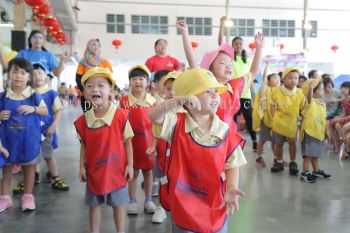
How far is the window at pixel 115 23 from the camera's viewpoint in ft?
56.5

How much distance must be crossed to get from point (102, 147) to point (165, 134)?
720 mm

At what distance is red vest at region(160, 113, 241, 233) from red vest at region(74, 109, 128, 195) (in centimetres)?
70

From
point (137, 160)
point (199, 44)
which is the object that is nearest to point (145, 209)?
point (137, 160)

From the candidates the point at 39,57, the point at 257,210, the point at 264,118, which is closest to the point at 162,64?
the point at 39,57

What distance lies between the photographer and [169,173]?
5.16ft

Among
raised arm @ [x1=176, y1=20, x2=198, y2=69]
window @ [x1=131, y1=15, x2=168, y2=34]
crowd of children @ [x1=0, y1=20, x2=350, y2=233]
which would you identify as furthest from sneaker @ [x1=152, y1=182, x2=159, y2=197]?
window @ [x1=131, y1=15, x2=168, y2=34]

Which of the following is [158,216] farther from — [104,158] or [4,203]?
[4,203]

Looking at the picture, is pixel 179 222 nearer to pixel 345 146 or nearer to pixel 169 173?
pixel 169 173

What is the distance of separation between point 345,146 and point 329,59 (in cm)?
1387

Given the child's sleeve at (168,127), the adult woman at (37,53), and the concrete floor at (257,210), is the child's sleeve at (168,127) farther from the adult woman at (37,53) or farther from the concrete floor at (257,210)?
the adult woman at (37,53)

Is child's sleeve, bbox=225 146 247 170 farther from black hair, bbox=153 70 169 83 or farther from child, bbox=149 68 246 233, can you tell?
black hair, bbox=153 70 169 83

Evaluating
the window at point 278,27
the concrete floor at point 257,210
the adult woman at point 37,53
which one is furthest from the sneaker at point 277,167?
the window at point 278,27

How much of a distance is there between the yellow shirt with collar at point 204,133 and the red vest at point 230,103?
1.96ft

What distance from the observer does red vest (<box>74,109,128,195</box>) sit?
216 cm
